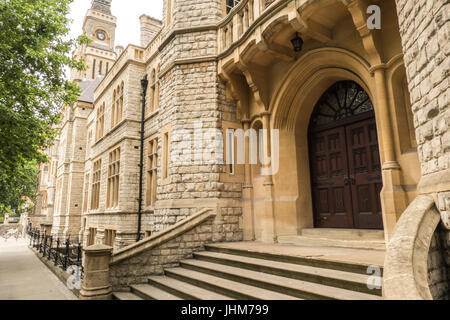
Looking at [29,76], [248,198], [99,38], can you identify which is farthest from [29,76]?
[99,38]

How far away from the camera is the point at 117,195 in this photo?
1447 cm

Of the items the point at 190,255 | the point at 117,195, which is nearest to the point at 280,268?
the point at 190,255

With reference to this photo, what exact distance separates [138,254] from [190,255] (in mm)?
1243

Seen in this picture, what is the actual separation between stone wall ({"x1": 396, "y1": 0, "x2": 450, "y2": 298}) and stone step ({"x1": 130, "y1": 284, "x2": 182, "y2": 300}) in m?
3.92

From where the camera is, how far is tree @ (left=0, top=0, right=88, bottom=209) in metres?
9.31

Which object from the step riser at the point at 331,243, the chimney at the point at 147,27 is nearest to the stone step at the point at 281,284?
the step riser at the point at 331,243

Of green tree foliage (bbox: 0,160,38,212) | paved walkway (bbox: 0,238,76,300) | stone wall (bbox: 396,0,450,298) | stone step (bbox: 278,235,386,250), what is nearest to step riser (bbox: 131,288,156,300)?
paved walkway (bbox: 0,238,76,300)

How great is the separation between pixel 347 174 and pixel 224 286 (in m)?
4.08

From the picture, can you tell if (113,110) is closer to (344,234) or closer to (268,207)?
(268,207)

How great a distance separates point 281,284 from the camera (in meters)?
4.14

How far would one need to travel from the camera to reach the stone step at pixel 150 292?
200 inches

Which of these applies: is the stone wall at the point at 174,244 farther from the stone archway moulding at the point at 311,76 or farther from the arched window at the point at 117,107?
the arched window at the point at 117,107

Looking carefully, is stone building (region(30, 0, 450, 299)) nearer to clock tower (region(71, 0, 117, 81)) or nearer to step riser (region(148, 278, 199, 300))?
step riser (region(148, 278, 199, 300))
